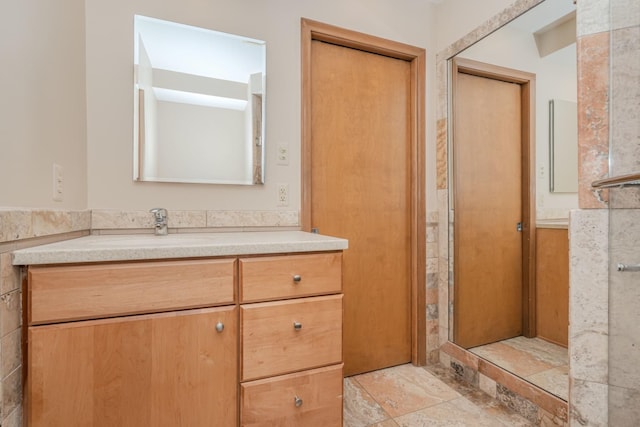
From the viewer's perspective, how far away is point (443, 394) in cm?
171

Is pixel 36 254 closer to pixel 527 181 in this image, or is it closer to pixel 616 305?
pixel 616 305

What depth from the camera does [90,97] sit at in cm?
136

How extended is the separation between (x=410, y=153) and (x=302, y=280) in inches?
51.2

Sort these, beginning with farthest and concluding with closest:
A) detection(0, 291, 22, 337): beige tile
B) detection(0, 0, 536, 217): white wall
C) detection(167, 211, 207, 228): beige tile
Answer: detection(167, 211, 207, 228): beige tile
detection(0, 0, 536, 217): white wall
detection(0, 291, 22, 337): beige tile

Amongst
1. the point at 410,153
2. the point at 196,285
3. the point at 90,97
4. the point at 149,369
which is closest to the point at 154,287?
the point at 196,285

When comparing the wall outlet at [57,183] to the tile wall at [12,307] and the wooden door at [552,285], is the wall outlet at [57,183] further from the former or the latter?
the wooden door at [552,285]

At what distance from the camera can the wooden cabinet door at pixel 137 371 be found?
2.83 feet

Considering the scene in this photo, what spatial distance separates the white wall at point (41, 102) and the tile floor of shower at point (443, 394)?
1.59 m

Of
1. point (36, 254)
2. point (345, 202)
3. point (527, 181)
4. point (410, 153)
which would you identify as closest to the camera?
point (36, 254)

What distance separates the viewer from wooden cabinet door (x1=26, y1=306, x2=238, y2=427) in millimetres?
863

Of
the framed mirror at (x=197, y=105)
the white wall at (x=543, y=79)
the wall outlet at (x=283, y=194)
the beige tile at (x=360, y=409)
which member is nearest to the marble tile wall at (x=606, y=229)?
the white wall at (x=543, y=79)

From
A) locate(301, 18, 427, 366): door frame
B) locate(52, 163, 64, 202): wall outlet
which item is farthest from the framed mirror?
locate(301, 18, 427, 366): door frame

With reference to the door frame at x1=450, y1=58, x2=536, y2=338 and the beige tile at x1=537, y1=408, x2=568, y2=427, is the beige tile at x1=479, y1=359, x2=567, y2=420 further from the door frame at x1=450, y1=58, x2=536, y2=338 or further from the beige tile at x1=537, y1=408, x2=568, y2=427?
the door frame at x1=450, y1=58, x2=536, y2=338

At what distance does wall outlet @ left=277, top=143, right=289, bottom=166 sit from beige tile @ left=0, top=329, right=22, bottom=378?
1.20m
